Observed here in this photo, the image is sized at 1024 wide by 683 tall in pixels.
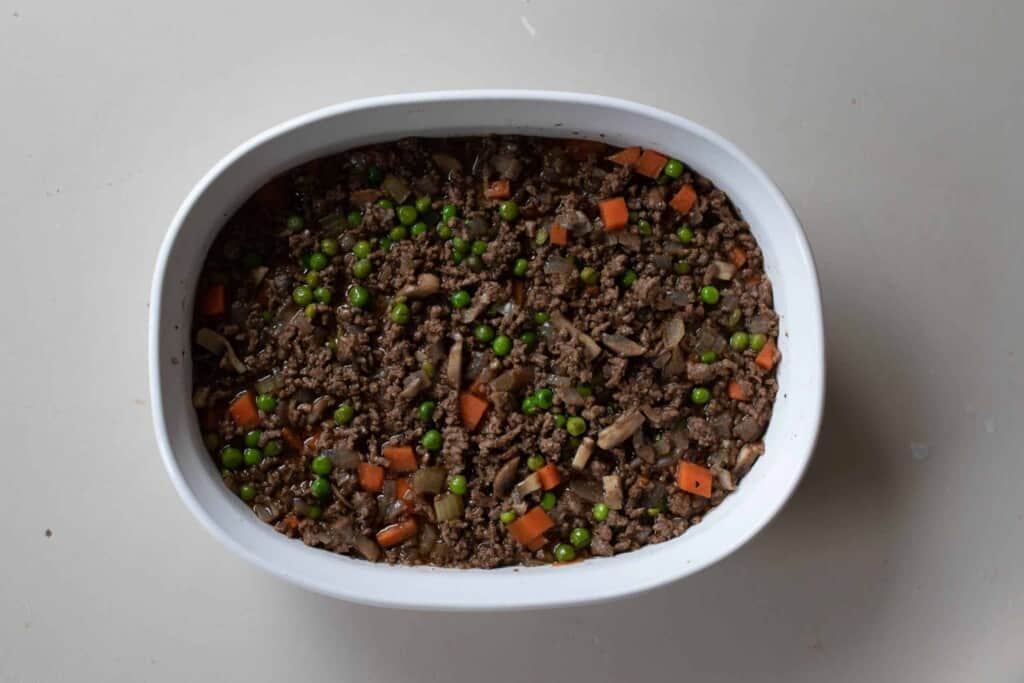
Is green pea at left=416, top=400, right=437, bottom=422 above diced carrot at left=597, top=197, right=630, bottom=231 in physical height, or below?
below

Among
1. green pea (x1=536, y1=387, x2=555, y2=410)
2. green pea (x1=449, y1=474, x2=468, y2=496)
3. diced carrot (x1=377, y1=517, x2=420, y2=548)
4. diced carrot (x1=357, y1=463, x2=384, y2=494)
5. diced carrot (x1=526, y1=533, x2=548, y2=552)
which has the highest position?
green pea (x1=536, y1=387, x2=555, y2=410)

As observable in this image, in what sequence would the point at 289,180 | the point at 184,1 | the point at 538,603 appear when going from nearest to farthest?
the point at 538,603 → the point at 289,180 → the point at 184,1

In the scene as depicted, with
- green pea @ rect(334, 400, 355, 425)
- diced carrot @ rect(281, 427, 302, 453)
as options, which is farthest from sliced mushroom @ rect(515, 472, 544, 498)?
diced carrot @ rect(281, 427, 302, 453)

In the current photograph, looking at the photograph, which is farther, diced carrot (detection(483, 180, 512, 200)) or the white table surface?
the white table surface

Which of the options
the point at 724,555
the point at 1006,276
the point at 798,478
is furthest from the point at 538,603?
the point at 1006,276

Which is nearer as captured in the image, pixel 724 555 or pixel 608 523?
pixel 724 555

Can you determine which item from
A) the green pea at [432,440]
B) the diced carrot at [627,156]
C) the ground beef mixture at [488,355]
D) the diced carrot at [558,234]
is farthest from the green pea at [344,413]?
the diced carrot at [627,156]

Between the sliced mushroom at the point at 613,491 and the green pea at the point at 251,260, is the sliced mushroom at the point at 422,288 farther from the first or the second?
the sliced mushroom at the point at 613,491

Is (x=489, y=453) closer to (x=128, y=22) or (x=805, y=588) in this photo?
(x=805, y=588)

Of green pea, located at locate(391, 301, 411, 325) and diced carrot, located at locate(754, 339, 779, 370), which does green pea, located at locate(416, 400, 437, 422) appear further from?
diced carrot, located at locate(754, 339, 779, 370)
